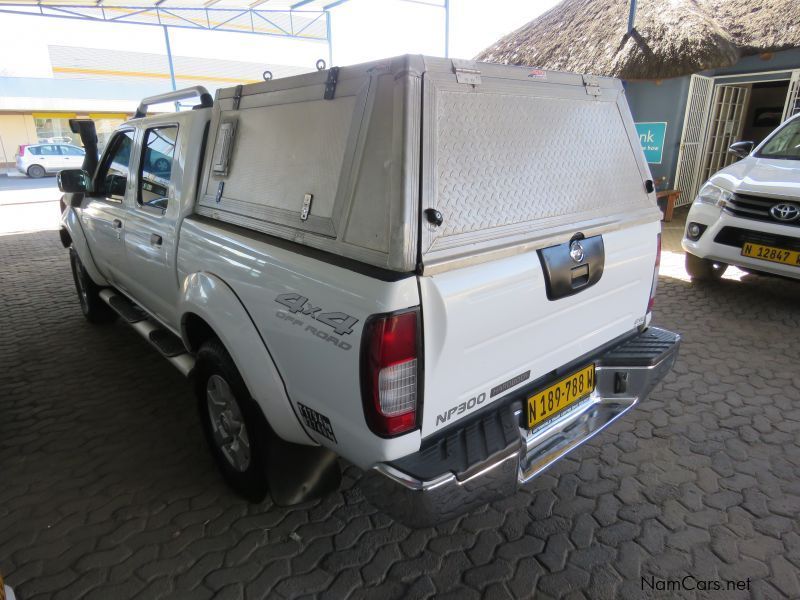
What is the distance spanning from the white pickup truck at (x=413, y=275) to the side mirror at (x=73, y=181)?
1.63 metres

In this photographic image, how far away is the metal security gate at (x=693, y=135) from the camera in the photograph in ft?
29.5

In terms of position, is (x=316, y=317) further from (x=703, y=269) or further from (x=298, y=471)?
(x=703, y=269)

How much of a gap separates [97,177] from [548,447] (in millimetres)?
3774

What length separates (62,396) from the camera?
3.56 metres

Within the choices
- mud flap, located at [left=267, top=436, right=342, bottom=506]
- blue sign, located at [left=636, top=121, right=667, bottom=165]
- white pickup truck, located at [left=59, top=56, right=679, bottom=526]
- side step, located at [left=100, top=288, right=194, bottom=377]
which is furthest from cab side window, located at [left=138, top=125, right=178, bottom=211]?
blue sign, located at [left=636, top=121, right=667, bottom=165]

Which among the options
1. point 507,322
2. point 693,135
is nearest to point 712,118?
point 693,135

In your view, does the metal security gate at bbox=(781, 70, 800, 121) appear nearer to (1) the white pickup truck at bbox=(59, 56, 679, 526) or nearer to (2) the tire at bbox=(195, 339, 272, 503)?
(1) the white pickup truck at bbox=(59, 56, 679, 526)

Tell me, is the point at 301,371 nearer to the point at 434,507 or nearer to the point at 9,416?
the point at 434,507

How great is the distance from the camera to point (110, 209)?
3.53m

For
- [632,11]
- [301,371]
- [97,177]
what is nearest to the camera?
[301,371]

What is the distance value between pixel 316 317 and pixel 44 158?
77.8 feet

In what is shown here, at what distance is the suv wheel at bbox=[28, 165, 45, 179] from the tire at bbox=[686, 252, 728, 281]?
2334cm

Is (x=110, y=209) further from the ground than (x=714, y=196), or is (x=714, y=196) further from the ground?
(x=110, y=209)

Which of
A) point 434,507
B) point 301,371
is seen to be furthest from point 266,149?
point 434,507
